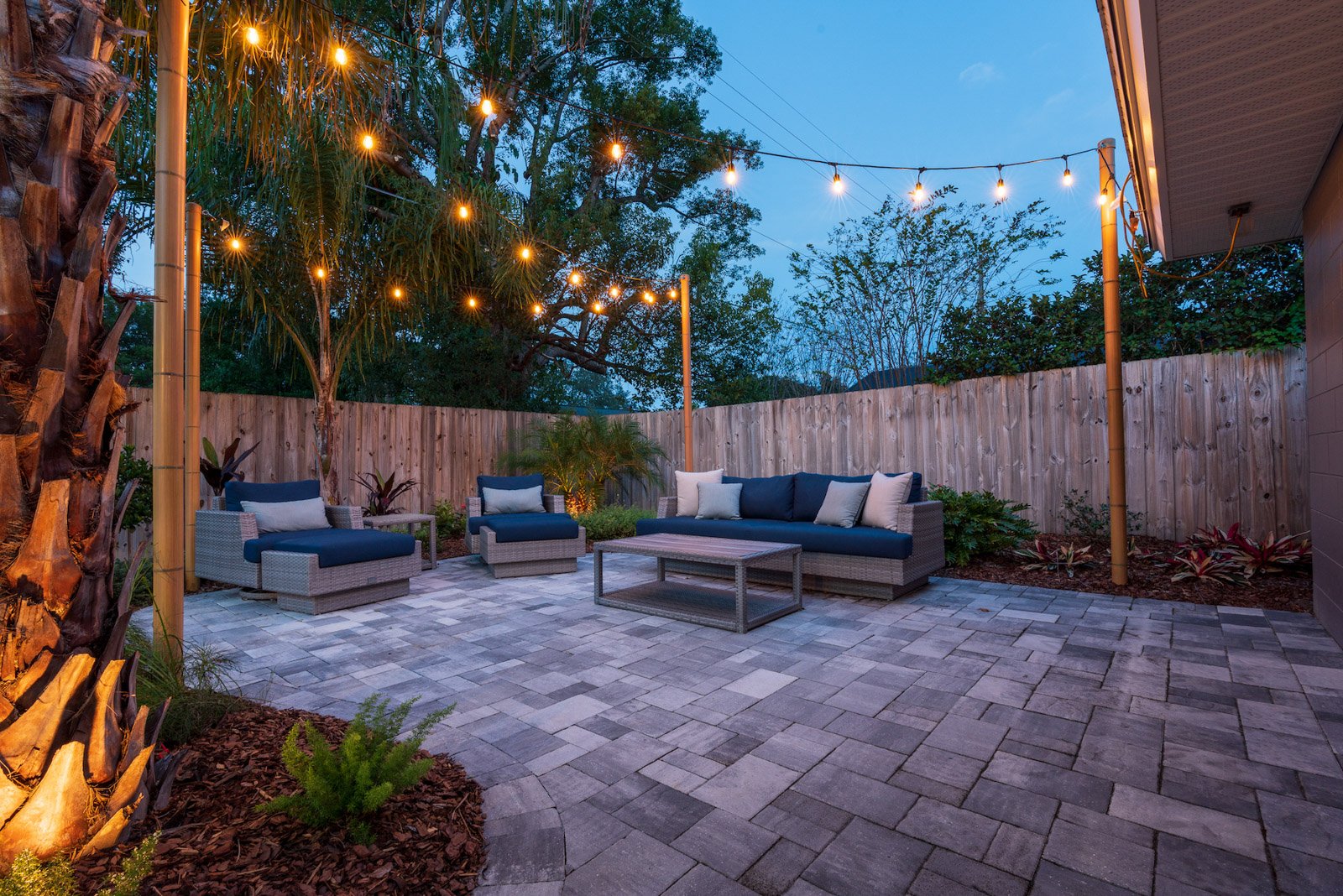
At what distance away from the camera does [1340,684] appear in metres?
2.57

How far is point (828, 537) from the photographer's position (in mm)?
4379

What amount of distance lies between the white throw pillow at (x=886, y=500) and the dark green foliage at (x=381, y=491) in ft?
15.6

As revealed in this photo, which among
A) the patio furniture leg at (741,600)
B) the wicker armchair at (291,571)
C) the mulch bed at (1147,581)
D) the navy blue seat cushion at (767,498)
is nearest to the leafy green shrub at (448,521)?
the wicker armchair at (291,571)

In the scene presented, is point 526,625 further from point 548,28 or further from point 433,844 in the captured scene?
point 548,28

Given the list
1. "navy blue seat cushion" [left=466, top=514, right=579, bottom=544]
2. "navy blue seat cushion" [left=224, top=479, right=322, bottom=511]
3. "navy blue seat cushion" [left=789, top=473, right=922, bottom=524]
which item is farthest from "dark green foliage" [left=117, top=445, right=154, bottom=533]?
"navy blue seat cushion" [left=789, top=473, right=922, bottom=524]

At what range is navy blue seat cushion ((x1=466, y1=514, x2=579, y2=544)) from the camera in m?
5.21

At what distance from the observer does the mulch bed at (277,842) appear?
129 cm

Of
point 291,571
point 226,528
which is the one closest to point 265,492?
point 226,528

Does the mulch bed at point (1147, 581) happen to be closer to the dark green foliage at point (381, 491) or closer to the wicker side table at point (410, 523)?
the wicker side table at point (410, 523)

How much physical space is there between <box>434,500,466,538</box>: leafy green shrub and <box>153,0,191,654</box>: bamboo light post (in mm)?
5016

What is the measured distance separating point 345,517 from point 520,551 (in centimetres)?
140

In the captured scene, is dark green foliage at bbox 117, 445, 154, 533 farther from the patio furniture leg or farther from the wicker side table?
the patio furniture leg

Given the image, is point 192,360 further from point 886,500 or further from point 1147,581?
point 1147,581

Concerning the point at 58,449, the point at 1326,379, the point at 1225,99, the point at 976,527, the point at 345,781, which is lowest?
the point at 345,781
